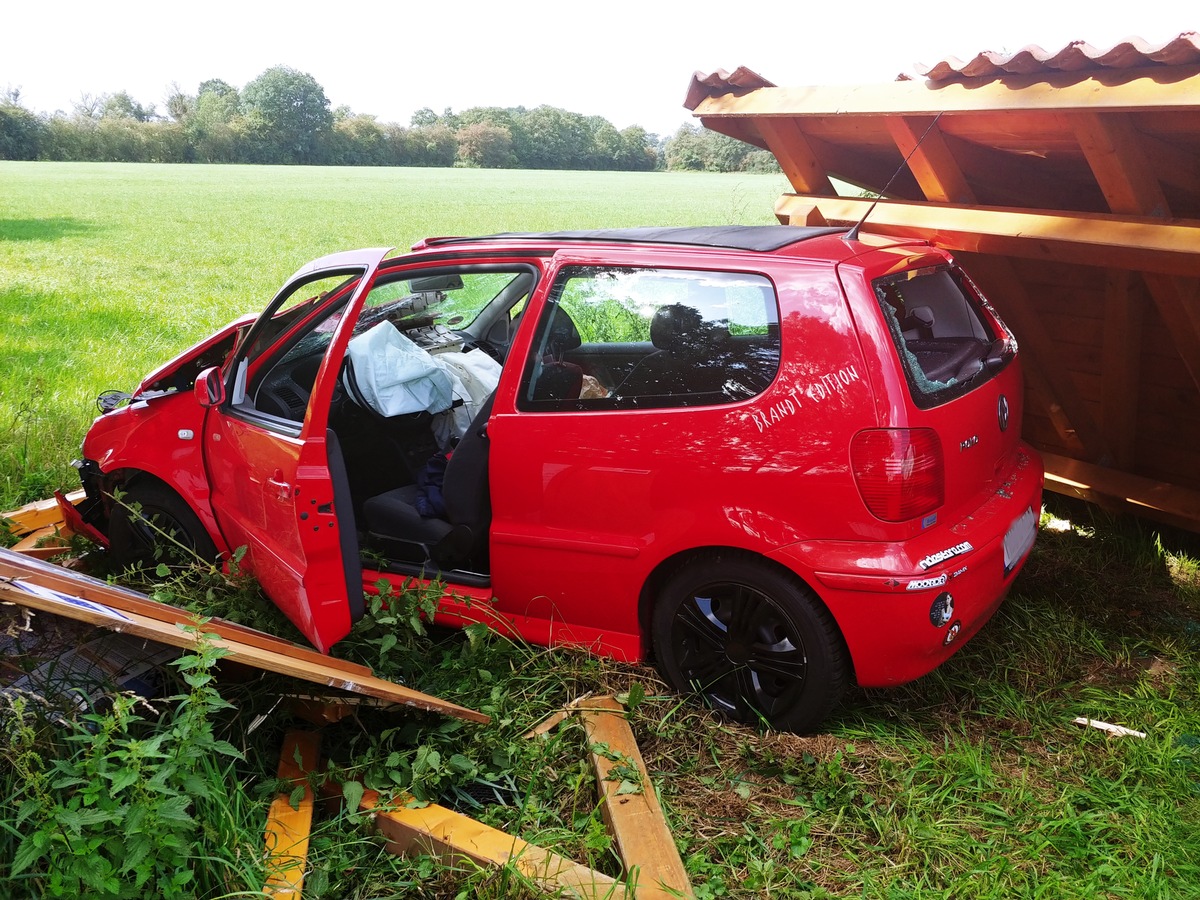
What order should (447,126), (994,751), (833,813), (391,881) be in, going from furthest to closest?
(447,126), (994,751), (833,813), (391,881)

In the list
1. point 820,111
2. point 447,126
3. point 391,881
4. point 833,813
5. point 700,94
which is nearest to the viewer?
point 391,881

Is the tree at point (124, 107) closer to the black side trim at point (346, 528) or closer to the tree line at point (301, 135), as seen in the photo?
the tree line at point (301, 135)

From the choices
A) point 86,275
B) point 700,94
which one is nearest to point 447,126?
point 86,275

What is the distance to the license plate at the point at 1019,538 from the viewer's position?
3.23 meters

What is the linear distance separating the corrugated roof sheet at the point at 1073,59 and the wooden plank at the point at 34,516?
468cm

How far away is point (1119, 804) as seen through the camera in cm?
293

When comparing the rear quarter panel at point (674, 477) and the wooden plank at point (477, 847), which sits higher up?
the rear quarter panel at point (674, 477)

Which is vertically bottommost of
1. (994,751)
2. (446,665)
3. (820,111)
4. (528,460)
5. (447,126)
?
(994,751)

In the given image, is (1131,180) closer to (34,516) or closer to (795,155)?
(795,155)

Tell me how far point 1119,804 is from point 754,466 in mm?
1534

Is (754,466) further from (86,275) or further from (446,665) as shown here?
(86,275)

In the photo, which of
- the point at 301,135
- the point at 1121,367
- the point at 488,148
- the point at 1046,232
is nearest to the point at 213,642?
the point at 1046,232

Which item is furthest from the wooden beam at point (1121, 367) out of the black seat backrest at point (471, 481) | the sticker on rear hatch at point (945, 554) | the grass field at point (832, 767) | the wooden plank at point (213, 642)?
the wooden plank at point (213, 642)

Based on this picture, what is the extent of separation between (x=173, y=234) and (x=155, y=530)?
80.8ft
